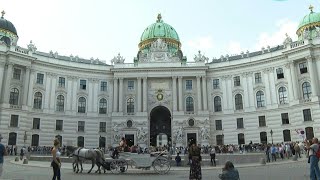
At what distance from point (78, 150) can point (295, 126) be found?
148 feet

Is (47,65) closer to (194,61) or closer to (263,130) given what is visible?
(194,61)

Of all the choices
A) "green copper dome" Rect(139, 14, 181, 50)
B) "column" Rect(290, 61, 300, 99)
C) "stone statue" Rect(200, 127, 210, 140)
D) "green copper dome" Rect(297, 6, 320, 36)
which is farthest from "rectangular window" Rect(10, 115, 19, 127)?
"green copper dome" Rect(297, 6, 320, 36)

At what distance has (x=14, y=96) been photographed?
180 ft

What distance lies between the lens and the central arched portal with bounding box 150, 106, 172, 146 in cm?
6350

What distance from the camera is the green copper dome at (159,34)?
248 ft

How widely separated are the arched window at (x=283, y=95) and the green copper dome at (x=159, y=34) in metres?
29.3

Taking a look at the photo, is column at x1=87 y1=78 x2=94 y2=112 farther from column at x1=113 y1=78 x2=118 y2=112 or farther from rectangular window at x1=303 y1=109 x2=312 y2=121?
rectangular window at x1=303 y1=109 x2=312 y2=121

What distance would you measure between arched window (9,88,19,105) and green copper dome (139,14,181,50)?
33.2 m

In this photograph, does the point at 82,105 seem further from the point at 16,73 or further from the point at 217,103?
the point at 217,103

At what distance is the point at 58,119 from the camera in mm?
58875

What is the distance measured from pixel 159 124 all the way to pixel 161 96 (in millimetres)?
6859

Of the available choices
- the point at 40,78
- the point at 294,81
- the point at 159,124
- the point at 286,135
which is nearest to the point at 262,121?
the point at 286,135

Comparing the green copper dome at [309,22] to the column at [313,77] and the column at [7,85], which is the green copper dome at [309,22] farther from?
the column at [7,85]

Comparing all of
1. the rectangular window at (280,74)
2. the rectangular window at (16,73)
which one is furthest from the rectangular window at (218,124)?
the rectangular window at (16,73)
